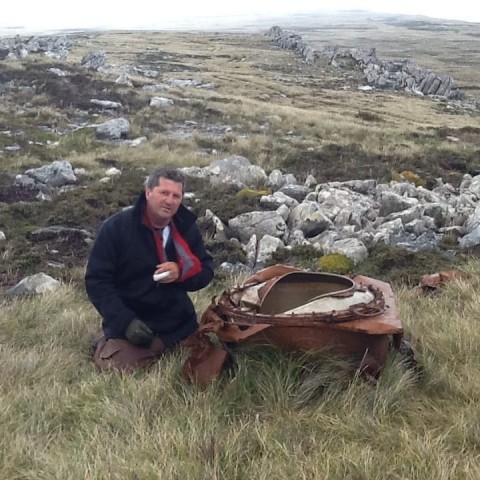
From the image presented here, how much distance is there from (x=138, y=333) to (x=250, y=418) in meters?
1.12

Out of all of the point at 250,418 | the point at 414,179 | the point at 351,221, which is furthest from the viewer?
the point at 414,179

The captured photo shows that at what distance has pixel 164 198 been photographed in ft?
14.1

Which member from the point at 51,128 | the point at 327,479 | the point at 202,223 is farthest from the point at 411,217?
the point at 51,128

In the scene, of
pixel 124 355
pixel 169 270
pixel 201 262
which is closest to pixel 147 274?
pixel 169 270

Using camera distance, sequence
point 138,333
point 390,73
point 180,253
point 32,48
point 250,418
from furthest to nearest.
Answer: point 390,73, point 32,48, point 180,253, point 138,333, point 250,418

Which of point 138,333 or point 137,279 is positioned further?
point 137,279

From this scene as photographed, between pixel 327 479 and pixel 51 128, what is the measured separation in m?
16.8

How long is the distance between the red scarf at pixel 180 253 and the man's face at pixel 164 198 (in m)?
0.14

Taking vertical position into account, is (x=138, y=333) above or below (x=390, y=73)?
above

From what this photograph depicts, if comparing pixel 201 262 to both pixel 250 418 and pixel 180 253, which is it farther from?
pixel 250 418

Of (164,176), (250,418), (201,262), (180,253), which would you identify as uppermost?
(164,176)

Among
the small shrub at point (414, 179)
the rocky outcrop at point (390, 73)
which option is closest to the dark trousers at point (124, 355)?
the small shrub at point (414, 179)

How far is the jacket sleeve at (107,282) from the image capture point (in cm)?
432

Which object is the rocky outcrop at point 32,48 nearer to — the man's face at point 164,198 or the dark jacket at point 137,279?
the dark jacket at point 137,279
